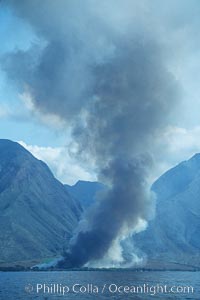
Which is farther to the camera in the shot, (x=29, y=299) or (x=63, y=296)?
(x=63, y=296)

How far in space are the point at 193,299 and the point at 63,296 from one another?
48484mm

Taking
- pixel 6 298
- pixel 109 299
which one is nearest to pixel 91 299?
pixel 109 299

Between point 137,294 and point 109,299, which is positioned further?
point 137,294

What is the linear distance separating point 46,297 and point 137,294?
36.8 meters

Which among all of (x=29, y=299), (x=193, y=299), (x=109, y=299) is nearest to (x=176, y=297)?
(x=193, y=299)

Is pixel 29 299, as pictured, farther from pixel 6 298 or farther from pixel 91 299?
pixel 91 299

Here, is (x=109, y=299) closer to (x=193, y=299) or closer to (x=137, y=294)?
(x=137, y=294)

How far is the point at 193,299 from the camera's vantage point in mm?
148375

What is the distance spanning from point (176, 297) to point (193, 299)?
775cm

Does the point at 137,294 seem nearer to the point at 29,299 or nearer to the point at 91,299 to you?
the point at 91,299

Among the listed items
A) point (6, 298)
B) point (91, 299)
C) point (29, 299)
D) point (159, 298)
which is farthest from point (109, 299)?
point (6, 298)

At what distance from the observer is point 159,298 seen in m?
147

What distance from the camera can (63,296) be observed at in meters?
154

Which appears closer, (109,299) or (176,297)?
(109,299)
